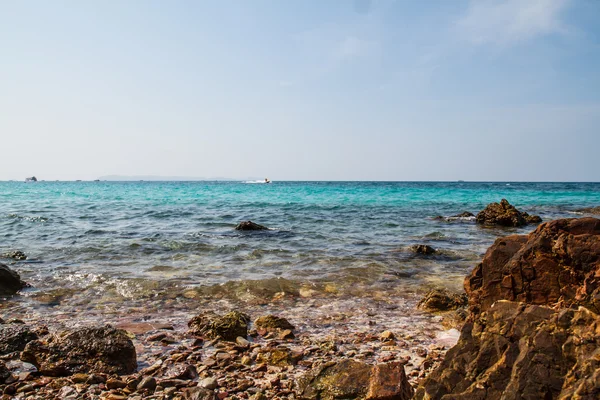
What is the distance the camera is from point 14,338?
203 inches

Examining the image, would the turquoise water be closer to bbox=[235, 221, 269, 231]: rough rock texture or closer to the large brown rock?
bbox=[235, 221, 269, 231]: rough rock texture

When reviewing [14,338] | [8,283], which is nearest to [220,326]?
[14,338]

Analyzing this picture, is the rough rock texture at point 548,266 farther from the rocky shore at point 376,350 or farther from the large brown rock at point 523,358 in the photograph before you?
the large brown rock at point 523,358

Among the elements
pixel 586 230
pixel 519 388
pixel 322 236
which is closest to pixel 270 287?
pixel 586 230

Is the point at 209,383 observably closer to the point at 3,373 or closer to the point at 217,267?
the point at 3,373

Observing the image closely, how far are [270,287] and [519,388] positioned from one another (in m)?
6.68

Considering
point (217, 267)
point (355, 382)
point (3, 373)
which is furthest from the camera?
point (217, 267)

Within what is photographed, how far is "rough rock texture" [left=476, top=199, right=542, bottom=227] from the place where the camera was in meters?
21.8

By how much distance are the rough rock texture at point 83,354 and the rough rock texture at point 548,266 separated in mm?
4731

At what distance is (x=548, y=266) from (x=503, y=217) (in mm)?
19250

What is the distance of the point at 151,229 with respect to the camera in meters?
18.2

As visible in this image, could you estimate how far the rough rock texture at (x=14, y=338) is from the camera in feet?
16.5

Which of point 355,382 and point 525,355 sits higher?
point 525,355

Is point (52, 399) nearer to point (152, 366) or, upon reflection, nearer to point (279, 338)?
point (152, 366)
